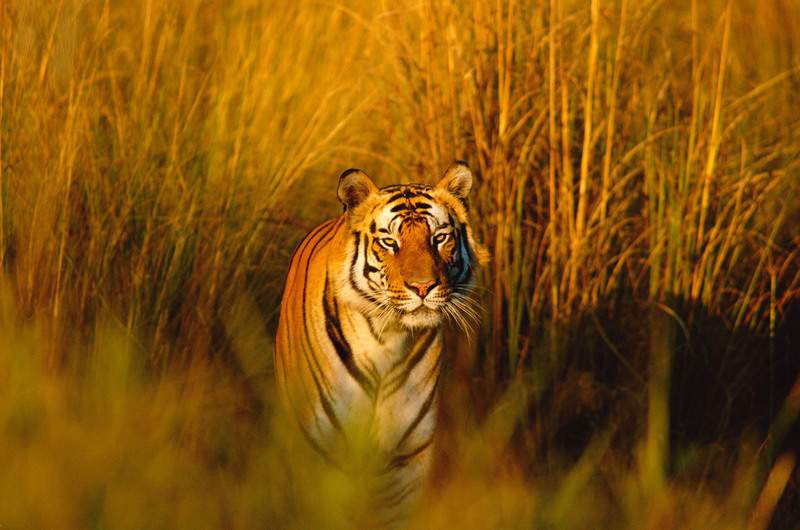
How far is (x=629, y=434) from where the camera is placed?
156 inches

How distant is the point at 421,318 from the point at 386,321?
113 mm

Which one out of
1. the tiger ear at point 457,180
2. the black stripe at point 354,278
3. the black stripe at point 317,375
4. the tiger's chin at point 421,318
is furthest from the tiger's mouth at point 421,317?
the tiger ear at point 457,180

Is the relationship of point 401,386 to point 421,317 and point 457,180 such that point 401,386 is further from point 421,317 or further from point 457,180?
point 457,180

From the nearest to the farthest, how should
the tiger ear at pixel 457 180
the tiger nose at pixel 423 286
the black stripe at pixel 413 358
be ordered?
the tiger nose at pixel 423 286 → the black stripe at pixel 413 358 → the tiger ear at pixel 457 180

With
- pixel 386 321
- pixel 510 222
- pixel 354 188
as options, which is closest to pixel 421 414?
pixel 386 321

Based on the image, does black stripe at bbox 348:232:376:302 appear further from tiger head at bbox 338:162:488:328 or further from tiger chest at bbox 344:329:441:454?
tiger chest at bbox 344:329:441:454

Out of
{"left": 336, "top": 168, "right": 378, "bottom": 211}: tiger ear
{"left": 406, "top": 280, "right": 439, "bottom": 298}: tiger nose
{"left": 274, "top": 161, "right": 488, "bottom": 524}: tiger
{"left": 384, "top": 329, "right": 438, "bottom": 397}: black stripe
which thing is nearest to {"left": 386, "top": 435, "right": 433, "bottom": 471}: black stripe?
{"left": 274, "top": 161, "right": 488, "bottom": 524}: tiger

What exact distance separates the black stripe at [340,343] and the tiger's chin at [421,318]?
0.19m

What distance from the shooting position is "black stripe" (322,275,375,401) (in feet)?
10.6

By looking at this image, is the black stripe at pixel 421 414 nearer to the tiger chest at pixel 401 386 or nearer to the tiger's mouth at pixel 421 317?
the tiger chest at pixel 401 386

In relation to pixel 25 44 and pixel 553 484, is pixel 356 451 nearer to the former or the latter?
pixel 553 484

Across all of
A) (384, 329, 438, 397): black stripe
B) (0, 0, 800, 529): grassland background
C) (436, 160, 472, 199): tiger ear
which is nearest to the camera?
(384, 329, 438, 397): black stripe

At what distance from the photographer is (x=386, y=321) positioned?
3.21m

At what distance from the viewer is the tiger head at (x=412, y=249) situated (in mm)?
3145
